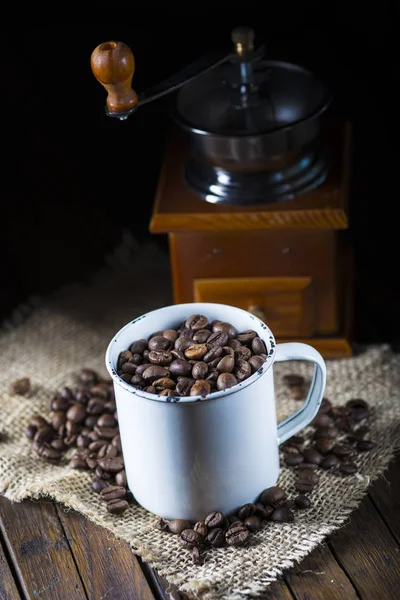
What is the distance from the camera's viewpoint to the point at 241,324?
1338mm

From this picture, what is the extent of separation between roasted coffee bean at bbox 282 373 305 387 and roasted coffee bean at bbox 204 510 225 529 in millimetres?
382

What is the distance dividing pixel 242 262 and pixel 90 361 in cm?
35

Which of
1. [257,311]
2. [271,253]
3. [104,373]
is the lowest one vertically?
[104,373]

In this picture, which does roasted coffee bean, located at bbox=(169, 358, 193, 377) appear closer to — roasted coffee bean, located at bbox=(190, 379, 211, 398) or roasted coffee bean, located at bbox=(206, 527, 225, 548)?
roasted coffee bean, located at bbox=(190, 379, 211, 398)

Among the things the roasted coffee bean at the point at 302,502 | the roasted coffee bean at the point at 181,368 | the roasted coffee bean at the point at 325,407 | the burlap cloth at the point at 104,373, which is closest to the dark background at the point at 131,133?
the burlap cloth at the point at 104,373

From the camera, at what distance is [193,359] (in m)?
1.27

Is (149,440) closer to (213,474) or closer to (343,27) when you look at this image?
(213,474)

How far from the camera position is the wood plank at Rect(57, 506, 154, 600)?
122 cm

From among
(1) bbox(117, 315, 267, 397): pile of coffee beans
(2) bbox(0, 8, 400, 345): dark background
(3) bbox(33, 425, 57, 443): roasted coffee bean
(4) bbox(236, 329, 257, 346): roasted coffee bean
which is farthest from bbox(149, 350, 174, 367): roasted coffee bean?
(2) bbox(0, 8, 400, 345): dark background

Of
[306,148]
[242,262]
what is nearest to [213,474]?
[242,262]

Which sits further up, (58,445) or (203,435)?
(203,435)

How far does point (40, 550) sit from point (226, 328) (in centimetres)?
41

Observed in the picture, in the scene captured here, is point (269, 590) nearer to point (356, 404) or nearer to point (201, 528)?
point (201, 528)

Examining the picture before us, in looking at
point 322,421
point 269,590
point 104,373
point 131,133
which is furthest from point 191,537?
point 131,133
